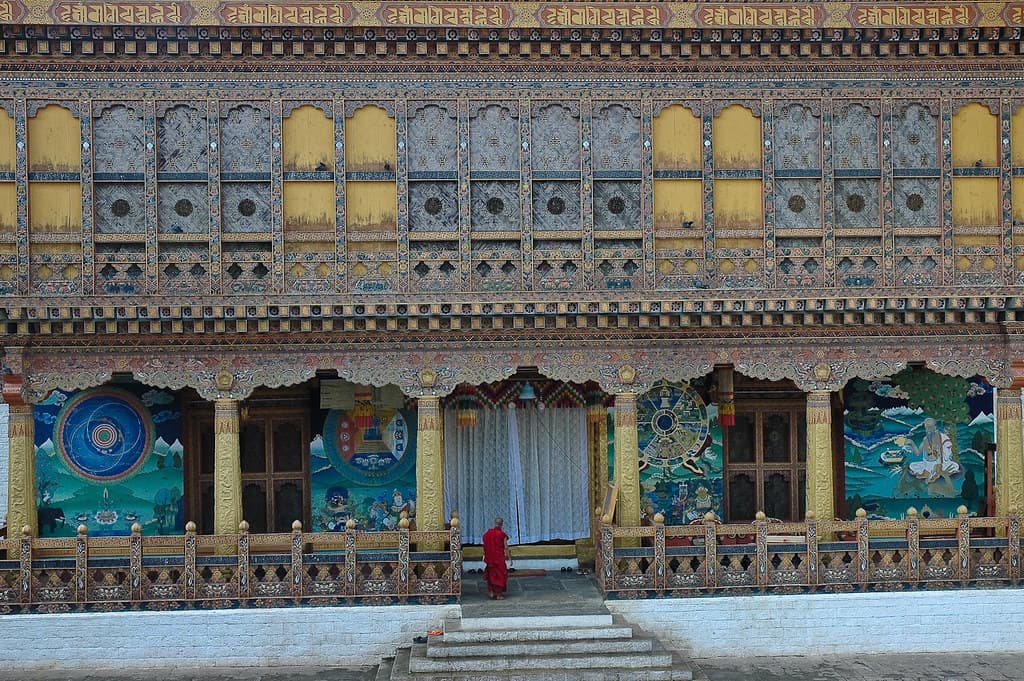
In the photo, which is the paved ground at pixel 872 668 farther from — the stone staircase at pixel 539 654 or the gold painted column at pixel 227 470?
the gold painted column at pixel 227 470

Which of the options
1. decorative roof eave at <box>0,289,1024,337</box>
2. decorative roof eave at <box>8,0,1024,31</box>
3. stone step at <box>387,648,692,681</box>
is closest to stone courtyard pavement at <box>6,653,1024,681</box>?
stone step at <box>387,648,692,681</box>

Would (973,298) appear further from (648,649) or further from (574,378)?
(648,649)

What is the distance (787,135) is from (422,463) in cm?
675

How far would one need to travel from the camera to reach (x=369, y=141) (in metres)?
15.7

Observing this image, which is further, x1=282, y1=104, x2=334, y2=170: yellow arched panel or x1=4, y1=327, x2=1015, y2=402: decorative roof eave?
x1=282, y1=104, x2=334, y2=170: yellow arched panel

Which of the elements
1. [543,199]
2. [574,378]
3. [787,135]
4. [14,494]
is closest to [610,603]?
[574,378]

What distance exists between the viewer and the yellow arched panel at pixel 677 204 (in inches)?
625

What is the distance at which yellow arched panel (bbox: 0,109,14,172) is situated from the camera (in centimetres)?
1532

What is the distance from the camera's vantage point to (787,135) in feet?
52.5

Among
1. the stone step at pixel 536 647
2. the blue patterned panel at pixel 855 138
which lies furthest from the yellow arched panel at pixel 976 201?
the stone step at pixel 536 647

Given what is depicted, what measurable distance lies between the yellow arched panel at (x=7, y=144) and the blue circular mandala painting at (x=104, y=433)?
3633 mm

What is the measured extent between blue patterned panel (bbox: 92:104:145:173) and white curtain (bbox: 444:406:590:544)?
5.83 metres

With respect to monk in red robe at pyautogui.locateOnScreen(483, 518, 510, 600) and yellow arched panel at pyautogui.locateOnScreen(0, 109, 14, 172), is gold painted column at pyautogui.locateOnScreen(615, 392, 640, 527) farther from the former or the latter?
yellow arched panel at pyautogui.locateOnScreen(0, 109, 14, 172)

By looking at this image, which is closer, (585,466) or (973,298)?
(973,298)
